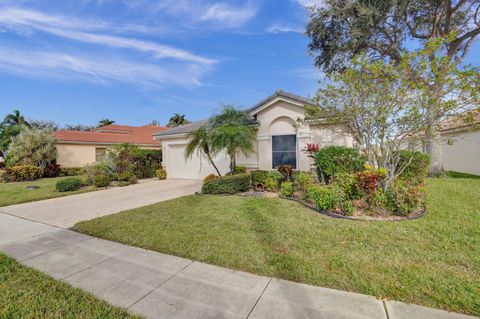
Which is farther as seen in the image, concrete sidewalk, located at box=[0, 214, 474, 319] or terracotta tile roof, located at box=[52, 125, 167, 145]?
terracotta tile roof, located at box=[52, 125, 167, 145]

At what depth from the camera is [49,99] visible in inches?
695

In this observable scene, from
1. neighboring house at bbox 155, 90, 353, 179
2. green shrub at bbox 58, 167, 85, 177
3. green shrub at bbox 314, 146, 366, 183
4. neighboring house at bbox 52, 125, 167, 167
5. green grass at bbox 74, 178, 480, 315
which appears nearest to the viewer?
green grass at bbox 74, 178, 480, 315

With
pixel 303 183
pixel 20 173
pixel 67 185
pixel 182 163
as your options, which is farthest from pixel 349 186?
pixel 20 173

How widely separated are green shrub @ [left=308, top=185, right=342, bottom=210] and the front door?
4.47 metres

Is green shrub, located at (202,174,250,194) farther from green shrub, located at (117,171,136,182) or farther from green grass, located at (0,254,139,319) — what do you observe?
green shrub, located at (117,171,136,182)

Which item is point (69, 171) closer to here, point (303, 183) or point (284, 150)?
point (284, 150)

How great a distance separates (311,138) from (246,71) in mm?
6656

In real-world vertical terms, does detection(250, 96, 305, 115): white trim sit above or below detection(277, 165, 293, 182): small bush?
above

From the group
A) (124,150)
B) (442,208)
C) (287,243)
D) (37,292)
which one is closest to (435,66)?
(442,208)

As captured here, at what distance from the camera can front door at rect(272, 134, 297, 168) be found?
10555 millimetres

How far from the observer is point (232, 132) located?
9.41 meters

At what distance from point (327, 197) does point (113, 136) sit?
23.9 m

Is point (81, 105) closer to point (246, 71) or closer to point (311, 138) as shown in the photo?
point (246, 71)

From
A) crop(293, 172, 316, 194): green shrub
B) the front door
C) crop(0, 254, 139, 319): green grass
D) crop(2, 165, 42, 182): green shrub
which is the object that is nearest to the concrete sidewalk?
crop(0, 254, 139, 319): green grass
